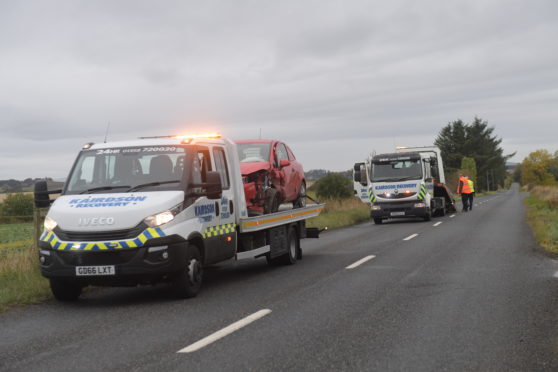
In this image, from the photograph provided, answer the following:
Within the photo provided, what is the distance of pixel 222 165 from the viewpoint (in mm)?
9883

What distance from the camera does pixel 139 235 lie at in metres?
7.71

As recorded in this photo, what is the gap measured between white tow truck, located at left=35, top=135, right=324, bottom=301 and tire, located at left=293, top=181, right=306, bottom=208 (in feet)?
11.1

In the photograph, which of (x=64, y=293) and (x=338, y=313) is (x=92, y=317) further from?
(x=338, y=313)

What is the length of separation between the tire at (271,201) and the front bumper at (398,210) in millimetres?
13683

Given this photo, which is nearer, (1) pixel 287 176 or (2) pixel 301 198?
(1) pixel 287 176

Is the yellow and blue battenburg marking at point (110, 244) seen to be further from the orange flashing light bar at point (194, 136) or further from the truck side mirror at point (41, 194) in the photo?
the orange flashing light bar at point (194, 136)

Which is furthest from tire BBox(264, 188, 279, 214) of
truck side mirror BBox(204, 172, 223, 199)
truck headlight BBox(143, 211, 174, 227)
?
truck headlight BBox(143, 211, 174, 227)

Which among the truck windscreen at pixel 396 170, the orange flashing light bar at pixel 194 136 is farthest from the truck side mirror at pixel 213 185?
the truck windscreen at pixel 396 170

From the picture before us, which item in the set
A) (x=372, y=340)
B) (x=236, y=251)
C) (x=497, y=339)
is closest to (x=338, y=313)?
(x=372, y=340)

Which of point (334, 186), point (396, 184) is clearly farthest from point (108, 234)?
point (334, 186)

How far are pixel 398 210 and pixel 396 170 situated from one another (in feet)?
5.18

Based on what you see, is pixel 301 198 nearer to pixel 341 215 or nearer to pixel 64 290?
pixel 64 290

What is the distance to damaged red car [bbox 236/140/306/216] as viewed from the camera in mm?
11414

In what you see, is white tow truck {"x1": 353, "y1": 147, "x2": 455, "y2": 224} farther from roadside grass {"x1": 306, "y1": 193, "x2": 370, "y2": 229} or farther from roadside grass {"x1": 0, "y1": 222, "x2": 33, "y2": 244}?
roadside grass {"x1": 0, "y1": 222, "x2": 33, "y2": 244}
